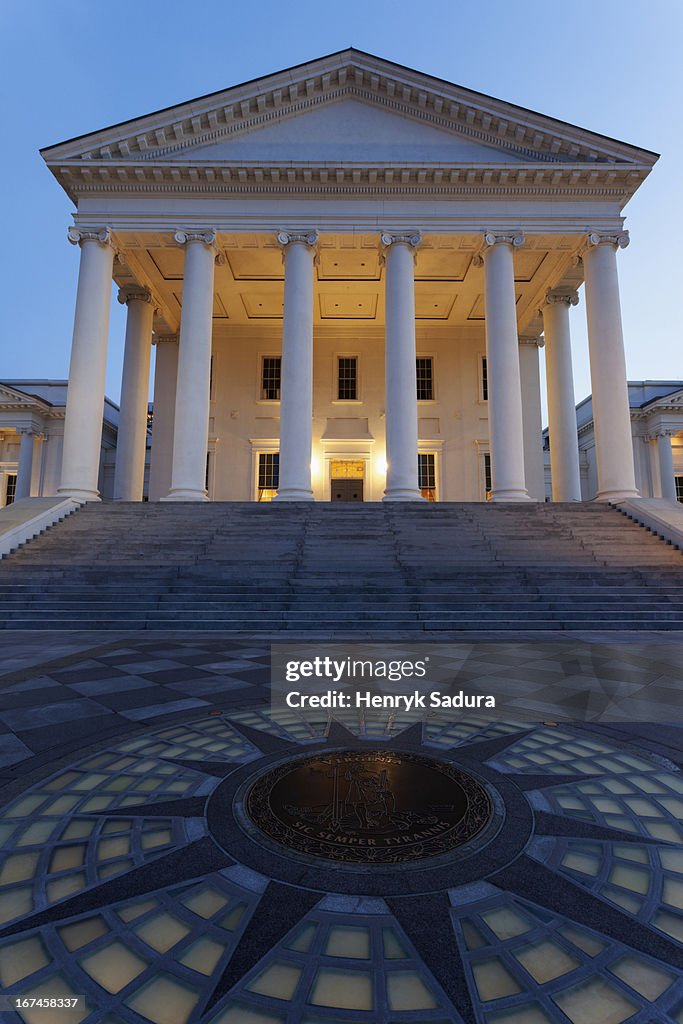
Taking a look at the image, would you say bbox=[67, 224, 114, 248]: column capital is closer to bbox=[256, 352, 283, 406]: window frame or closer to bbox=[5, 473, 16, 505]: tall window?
bbox=[256, 352, 283, 406]: window frame

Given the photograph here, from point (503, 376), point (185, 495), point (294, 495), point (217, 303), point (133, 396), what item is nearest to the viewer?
→ point (185, 495)

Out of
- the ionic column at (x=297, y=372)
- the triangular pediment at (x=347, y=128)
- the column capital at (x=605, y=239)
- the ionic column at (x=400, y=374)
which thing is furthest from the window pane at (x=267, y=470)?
the column capital at (x=605, y=239)

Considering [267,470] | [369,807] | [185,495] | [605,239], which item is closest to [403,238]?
[605,239]

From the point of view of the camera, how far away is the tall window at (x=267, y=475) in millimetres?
30016

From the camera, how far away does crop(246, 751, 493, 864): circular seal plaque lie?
8.19 feet

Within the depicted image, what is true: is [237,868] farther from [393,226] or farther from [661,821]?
[393,226]

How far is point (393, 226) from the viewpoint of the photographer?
856 inches

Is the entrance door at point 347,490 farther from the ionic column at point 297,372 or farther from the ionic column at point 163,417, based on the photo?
the ionic column at point 297,372

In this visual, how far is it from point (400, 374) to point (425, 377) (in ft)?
35.6

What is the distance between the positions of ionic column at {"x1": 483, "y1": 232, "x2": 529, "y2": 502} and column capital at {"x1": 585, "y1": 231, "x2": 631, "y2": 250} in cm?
272

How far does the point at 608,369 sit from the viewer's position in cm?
2086

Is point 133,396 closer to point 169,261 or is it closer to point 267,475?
point 169,261

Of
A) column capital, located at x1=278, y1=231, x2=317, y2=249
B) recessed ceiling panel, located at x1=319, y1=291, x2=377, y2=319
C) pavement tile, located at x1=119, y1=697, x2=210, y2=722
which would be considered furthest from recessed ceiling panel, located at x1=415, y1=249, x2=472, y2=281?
pavement tile, located at x1=119, y1=697, x2=210, y2=722

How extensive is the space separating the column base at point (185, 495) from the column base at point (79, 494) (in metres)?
2.83
